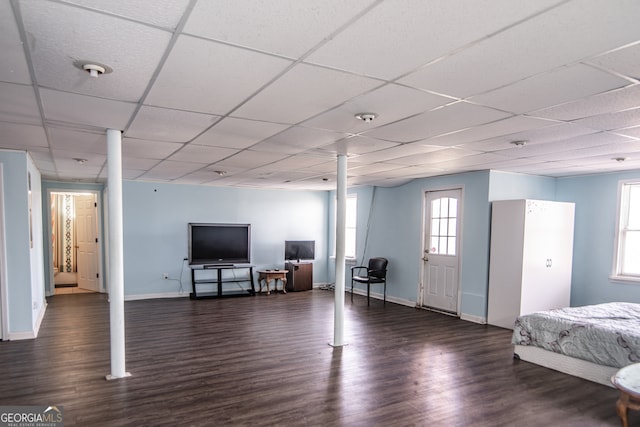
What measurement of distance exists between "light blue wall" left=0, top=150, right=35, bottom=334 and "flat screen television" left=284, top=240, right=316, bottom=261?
192 inches

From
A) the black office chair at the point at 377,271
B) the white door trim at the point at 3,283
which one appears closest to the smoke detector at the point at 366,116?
the white door trim at the point at 3,283

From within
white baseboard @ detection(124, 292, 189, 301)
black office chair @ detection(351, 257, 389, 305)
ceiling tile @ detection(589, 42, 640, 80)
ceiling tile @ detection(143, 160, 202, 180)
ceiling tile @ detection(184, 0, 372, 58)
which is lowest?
white baseboard @ detection(124, 292, 189, 301)

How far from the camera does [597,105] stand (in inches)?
106

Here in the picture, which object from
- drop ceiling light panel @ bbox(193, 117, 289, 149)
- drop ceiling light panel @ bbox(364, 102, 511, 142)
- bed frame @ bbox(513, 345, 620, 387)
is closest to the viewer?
drop ceiling light panel @ bbox(364, 102, 511, 142)

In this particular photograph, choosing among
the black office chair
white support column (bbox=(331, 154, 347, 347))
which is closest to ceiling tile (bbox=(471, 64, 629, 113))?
white support column (bbox=(331, 154, 347, 347))

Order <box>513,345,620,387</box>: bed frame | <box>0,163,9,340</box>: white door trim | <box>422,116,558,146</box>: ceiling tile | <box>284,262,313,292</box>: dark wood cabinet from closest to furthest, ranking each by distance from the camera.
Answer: <box>422,116,558,146</box>: ceiling tile
<box>513,345,620,387</box>: bed frame
<box>0,163,9,340</box>: white door trim
<box>284,262,313,292</box>: dark wood cabinet

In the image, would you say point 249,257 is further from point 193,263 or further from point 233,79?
point 233,79

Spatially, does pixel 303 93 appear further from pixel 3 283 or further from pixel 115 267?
pixel 3 283

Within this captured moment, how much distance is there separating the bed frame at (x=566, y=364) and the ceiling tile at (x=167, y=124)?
4.12 meters

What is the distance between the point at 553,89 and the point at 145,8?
2.31 m

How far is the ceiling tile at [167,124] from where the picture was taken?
9.89 feet

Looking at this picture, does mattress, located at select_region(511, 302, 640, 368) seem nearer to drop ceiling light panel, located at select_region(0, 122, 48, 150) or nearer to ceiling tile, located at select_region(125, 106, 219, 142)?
ceiling tile, located at select_region(125, 106, 219, 142)

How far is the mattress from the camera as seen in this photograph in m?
3.58

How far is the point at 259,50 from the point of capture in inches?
75.3
